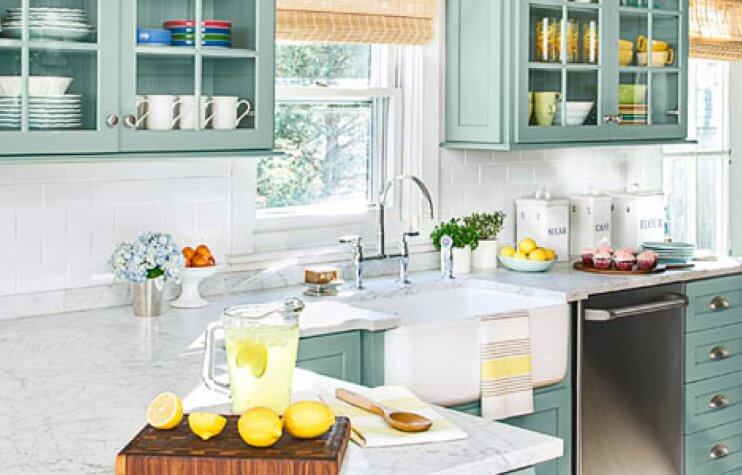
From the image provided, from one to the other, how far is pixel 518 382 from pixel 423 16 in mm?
1481

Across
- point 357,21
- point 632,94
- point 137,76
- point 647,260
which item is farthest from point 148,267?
point 632,94

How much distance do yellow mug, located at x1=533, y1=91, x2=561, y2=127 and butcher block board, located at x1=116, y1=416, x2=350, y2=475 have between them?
275cm

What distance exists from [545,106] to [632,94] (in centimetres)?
47

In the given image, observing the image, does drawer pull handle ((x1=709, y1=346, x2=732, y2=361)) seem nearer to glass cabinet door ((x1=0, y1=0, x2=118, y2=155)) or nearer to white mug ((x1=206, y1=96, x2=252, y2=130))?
white mug ((x1=206, y1=96, x2=252, y2=130))

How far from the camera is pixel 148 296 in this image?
11.7 ft

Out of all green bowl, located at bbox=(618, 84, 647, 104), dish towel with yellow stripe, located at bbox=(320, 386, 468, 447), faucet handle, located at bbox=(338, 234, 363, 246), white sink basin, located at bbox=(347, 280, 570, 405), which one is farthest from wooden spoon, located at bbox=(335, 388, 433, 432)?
green bowl, located at bbox=(618, 84, 647, 104)

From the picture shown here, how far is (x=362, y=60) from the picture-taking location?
4555 mm

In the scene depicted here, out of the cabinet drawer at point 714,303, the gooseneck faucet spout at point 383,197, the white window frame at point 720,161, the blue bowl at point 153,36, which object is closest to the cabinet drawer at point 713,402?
the cabinet drawer at point 714,303

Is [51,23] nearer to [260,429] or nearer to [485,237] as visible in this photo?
[260,429]

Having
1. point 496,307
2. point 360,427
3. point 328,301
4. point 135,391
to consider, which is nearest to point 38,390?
point 135,391

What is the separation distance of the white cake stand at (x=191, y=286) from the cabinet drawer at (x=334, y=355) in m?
0.51

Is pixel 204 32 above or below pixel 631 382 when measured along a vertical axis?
above

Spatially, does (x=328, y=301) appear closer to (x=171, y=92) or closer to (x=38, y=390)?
(x=171, y=92)

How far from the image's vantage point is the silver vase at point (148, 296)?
3561mm
